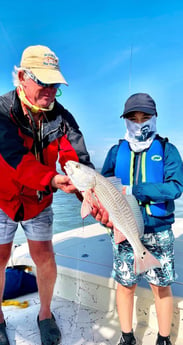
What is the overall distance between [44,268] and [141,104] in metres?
1.52

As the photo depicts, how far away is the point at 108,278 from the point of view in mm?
2818

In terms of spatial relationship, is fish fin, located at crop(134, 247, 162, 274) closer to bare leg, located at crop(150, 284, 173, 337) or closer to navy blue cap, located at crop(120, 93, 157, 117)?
bare leg, located at crop(150, 284, 173, 337)

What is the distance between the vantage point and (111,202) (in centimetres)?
182

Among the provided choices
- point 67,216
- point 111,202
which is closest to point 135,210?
point 111,202

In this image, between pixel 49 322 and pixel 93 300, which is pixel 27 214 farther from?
pixel 93 300

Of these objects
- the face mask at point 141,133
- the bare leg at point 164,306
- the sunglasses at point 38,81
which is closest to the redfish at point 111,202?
the bare leg at point 164,306

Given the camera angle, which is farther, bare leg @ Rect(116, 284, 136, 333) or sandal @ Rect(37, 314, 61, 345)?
sandal @ Rect(37, 314, 61, 345)

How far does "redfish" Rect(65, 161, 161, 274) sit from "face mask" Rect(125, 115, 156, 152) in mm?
491

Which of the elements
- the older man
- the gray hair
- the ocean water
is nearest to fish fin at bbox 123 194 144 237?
the older man

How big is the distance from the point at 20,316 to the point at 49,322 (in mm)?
436

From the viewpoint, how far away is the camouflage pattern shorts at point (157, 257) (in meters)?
2.16

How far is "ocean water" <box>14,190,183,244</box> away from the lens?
27.6 ft

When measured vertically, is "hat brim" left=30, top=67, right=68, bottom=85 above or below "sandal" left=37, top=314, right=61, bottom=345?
above

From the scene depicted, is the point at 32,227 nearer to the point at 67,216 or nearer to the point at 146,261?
the point at 146,261
